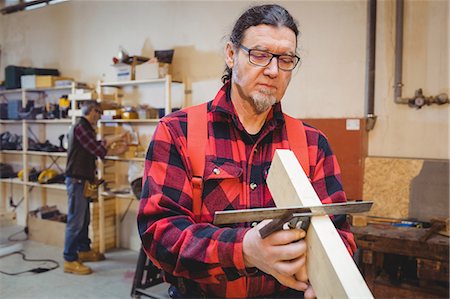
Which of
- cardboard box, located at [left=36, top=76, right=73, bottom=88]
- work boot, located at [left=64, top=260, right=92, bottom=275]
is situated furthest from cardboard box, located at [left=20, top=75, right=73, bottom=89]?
work boot, located at [left=64, top=260, right=92, bottom=275]

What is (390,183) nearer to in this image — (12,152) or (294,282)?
(294,282)

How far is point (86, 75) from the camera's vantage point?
4.66 meters

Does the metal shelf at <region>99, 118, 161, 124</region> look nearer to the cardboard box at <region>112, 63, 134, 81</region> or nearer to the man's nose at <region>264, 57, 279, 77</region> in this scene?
the cardboard box at <region>112, 63, 134, 81</region>

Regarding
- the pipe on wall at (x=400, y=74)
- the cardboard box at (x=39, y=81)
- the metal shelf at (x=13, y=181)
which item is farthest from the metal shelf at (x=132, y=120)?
the pipe on wall at (x=400, y=74)

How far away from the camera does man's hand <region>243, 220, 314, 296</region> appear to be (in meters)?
0.65

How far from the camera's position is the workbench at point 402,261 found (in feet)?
7.56

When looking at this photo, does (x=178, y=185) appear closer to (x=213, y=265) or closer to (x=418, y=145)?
(x=213, y=265)

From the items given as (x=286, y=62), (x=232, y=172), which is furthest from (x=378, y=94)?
(x=232, y=172)

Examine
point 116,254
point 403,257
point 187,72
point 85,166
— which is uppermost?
point 187,72

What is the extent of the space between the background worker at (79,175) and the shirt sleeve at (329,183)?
2983 millimetres

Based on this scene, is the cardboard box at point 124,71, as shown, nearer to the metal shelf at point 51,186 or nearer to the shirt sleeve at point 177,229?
the metal shelf at point 51,186

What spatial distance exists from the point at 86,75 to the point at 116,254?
81.0 inches

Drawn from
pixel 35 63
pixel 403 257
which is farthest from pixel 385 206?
pixel 35 63

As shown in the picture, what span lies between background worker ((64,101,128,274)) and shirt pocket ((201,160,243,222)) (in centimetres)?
296
